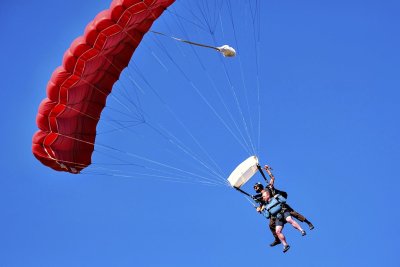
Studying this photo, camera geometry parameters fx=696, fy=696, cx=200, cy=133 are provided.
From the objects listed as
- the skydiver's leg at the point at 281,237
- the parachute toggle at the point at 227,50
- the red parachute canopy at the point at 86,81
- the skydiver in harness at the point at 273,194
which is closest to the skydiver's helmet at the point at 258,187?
the skydiver in harness at the point at 273,194

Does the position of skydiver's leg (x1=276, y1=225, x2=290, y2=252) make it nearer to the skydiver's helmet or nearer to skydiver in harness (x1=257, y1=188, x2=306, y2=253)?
skydiver in harness (x1=257, y1=188, x2=306, y2=253)

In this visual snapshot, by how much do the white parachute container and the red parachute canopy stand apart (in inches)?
169

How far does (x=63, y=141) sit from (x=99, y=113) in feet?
4.18

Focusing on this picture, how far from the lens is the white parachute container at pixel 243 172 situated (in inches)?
711

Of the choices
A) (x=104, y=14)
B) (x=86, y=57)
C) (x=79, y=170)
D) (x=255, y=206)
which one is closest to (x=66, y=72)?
(x=86, y=57)

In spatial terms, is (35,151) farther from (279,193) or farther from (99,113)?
(279,193)

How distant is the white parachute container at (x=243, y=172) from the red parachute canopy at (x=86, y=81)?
4303 millimetres

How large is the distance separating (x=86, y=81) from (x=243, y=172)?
4811 millimetres

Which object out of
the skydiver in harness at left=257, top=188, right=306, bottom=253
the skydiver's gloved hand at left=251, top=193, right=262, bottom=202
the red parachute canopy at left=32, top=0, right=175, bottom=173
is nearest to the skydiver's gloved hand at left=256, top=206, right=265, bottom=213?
the skydiver in harness at left=257, top=188, right=306, bottom=253

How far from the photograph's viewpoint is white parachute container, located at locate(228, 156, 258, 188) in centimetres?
1806

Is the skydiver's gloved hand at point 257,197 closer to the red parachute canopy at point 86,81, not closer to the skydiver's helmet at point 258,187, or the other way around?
the skydiver's helmet at point 258,187

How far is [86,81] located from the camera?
60.7 ft

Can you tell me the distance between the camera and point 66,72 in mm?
17766

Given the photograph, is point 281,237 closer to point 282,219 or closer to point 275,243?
point 275,243
